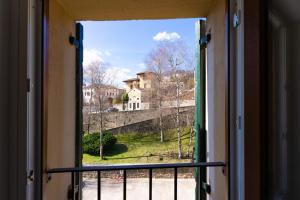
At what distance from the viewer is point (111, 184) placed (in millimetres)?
4191

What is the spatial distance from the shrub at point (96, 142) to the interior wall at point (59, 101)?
6.93 feet

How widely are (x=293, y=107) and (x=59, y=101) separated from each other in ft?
5.51

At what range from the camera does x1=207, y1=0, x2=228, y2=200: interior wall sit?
1.89 m

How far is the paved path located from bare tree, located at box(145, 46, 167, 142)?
107 cm

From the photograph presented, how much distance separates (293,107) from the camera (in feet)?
3.37

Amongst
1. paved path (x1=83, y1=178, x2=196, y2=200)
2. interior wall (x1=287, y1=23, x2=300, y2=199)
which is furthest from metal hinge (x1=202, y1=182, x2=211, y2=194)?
interior wall (x1=287, y1=23, x2=300, y2=199)

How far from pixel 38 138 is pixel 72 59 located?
1214 millimetres

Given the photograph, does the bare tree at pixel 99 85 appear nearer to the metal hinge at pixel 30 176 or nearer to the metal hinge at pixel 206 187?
the metal hinge at pixel 206 187

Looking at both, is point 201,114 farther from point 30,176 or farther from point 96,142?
point 96,142

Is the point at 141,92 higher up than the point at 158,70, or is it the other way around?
the point at 158,70

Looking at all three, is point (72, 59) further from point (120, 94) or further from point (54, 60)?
point (120, 94)

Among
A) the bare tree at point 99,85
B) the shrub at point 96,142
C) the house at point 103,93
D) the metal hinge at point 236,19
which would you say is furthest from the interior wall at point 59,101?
the shrub at point 96,142

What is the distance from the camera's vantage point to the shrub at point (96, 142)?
4.68 meters

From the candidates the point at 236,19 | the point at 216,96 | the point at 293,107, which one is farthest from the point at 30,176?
the point at 216,96
